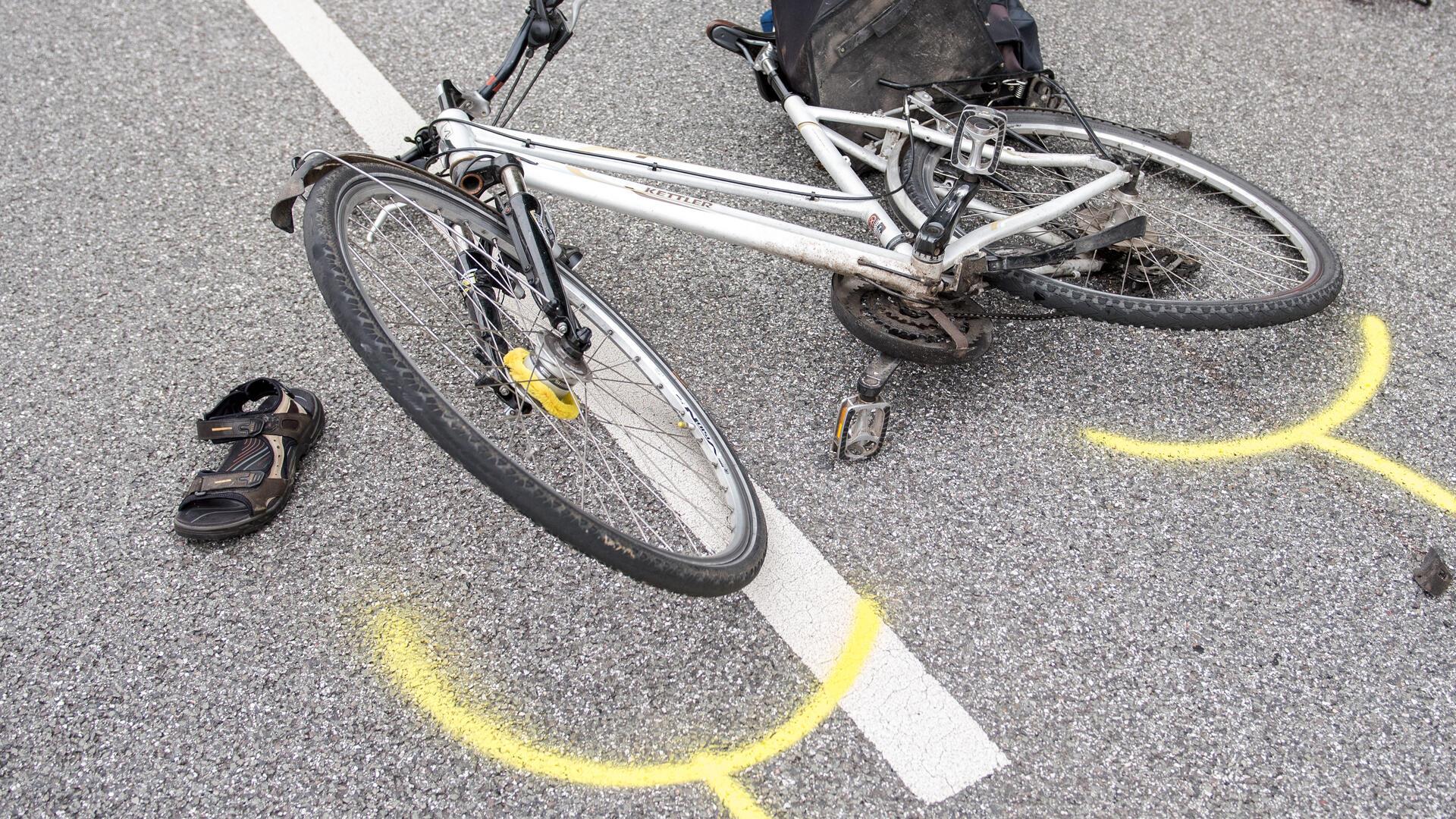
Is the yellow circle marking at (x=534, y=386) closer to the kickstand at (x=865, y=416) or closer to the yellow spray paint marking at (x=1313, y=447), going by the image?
the kickstand at (x=865, y=416)

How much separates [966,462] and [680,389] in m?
0.81

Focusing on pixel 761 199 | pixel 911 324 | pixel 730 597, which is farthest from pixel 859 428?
pixel 761 199

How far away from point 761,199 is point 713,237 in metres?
0.19

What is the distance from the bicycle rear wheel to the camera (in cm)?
180

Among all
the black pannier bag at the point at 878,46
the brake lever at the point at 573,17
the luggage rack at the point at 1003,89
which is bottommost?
the luggage rack at the point at 1003,89

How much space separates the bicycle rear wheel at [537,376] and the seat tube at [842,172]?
73 cm

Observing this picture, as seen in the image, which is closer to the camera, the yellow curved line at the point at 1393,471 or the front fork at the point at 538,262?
the front fork at the point at 538,262

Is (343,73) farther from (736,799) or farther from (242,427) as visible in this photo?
(736,799)

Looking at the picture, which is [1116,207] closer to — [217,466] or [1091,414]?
[1091,414]

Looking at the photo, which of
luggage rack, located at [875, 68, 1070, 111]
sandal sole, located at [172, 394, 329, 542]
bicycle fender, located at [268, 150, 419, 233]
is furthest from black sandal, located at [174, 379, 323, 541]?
luggage rack, located at [875, 68, 1070, 111]

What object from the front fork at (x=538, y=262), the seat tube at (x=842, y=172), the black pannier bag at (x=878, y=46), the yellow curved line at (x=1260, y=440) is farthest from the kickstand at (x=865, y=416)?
the black pannier bag at (x=878, y=46)

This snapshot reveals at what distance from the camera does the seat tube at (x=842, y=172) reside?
2.46m

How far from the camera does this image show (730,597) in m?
2.14

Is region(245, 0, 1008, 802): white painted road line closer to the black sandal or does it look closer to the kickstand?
the kickstand
